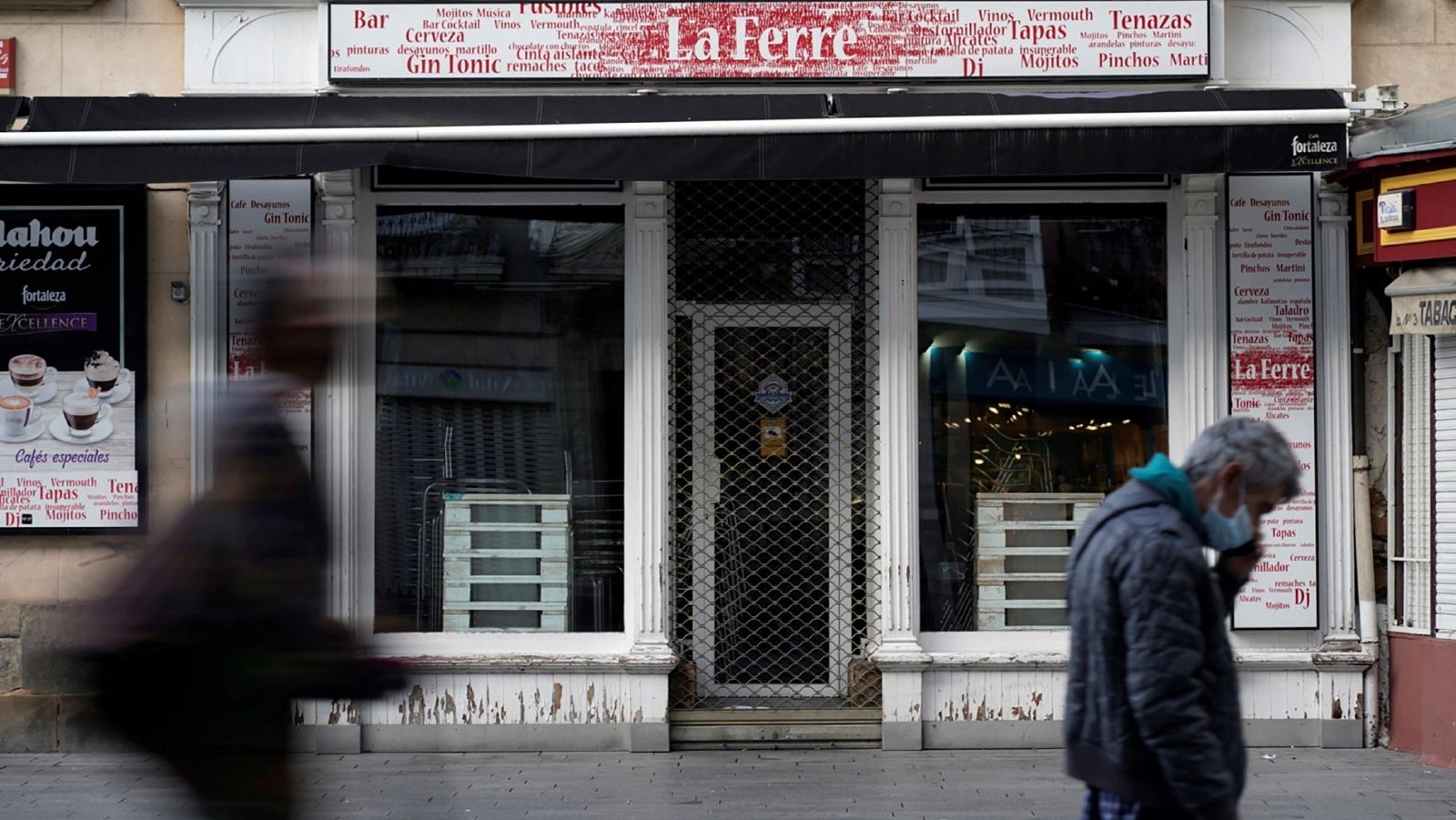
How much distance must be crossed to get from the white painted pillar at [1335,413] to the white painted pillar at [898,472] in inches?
84.3

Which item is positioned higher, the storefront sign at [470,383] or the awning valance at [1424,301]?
the awning valance at [1424,301]

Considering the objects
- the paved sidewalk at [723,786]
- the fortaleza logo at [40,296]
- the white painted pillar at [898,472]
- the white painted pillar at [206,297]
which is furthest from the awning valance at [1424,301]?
the fortaleza logo at [40,296]

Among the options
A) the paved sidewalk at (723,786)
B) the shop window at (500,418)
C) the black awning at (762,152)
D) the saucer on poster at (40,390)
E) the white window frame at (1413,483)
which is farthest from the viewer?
the shop window at (500,418)

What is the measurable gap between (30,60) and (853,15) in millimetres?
4436

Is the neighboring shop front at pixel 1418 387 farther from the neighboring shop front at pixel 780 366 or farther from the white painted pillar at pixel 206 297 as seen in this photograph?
the white painted pillar at pixel 206 297

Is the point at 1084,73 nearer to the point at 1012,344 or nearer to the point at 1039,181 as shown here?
the point at 1039,181

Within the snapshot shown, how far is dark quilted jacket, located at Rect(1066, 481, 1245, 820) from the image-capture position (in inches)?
127

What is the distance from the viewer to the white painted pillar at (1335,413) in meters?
8.20

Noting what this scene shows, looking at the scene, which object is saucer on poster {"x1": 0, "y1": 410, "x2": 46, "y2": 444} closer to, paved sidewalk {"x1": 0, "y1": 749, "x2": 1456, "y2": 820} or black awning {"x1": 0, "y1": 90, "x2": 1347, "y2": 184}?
black awning {"x1": 0, "y1": 90, "x2": 1347, "y2": 184}

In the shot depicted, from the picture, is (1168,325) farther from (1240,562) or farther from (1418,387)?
(1240,562)

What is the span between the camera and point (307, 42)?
831 cm

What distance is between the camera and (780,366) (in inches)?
341

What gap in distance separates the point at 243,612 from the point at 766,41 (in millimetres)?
5456

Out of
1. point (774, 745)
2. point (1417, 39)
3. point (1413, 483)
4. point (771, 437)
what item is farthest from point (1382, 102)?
point (774, 745)
